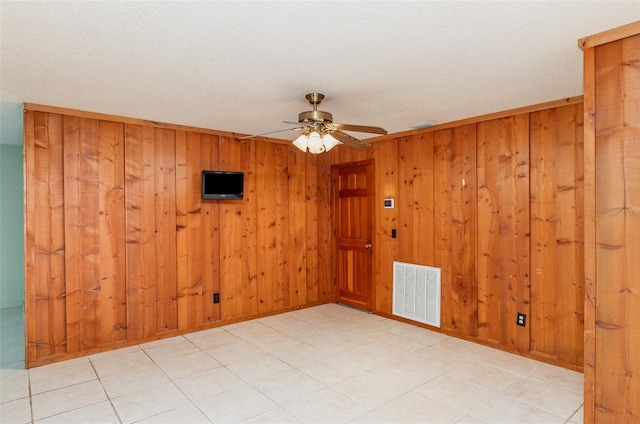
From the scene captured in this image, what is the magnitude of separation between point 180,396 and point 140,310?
1551 mm

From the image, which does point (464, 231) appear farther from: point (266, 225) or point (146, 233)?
point (146, 233)

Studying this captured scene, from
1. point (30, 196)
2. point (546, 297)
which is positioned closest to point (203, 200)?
point (30, 196)

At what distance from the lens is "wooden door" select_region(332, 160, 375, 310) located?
5363 mm

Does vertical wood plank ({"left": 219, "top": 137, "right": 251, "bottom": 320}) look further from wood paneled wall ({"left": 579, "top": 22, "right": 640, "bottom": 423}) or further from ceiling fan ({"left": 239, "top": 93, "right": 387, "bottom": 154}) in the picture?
wood paneled wall ({"left": 579, "top": 22, "right": 640, "bottom": 423})

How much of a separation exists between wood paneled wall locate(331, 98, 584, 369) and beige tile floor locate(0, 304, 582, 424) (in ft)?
1.09

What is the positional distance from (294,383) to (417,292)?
2147 millimetres

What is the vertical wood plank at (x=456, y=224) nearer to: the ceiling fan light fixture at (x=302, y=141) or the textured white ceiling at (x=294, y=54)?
the textured white ceiling at (x=294, y=54)

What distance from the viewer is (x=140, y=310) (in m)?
4.11

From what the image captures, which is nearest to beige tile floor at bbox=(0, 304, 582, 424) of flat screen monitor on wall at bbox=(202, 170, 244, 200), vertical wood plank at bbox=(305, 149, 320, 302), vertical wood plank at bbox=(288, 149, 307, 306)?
vertical wood plank at bbox=(288, 149, 307, 306)

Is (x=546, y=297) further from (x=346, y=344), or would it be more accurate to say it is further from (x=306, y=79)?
(x=306, y=79)

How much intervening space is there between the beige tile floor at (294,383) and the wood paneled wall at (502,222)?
1.09 feet

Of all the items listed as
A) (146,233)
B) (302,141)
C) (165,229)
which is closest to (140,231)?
(146,233)

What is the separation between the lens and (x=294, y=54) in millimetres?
2352

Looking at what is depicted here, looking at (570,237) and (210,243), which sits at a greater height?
(570,237)
